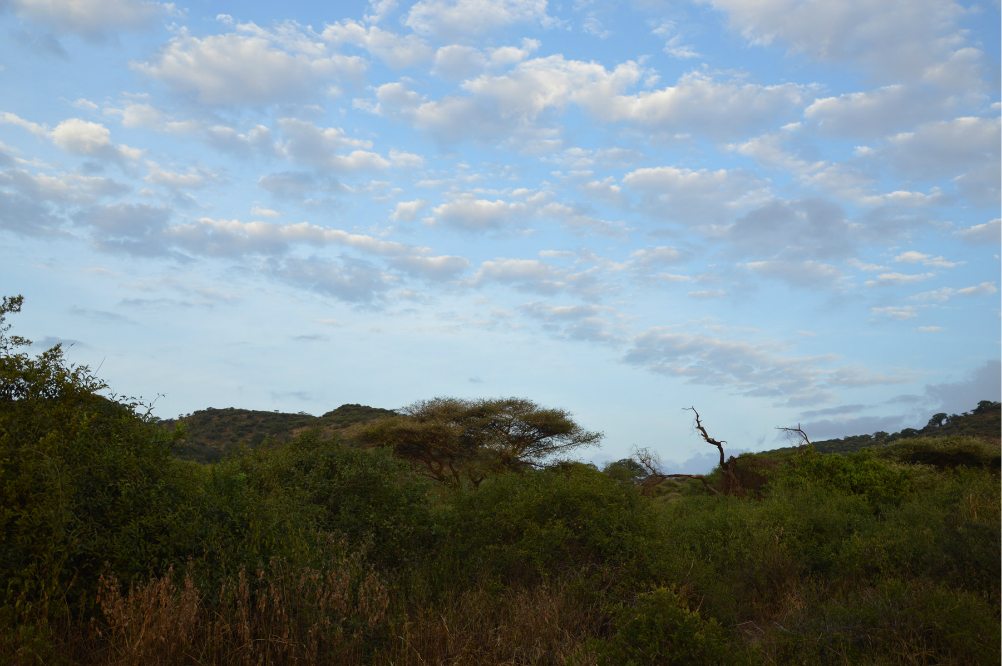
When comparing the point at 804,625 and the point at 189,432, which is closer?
the point at 804,625

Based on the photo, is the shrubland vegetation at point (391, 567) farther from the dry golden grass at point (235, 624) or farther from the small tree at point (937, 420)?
the small tree at point (937, 420)

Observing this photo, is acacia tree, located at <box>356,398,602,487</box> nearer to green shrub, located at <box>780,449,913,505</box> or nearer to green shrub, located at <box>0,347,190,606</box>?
green shrub, located at <box>780,449,913,505</box>

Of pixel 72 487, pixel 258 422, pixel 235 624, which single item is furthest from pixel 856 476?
pixel 258 422

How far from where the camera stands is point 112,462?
548 cm

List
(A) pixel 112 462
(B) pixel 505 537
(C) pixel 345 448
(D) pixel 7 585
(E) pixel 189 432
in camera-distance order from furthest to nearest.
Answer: (C) pixel 345 448 < (B) pixel 505 537 < (E) pixel 189 432 < (A) pixel 112 462 < (D) pixel 7 585

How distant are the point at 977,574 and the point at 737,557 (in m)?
3.07

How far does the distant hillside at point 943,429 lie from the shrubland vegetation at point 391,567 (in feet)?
86.3

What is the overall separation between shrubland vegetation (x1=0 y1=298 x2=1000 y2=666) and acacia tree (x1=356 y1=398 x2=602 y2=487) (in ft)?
54.4

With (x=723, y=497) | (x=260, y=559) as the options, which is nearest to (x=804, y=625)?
(x=260, y=559)

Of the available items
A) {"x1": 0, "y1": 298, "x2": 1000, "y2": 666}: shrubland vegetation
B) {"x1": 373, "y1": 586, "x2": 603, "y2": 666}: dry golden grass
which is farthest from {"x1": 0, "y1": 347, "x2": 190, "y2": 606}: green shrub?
{"x1": 373, "y1": 586, "x2": 603, "y2": 666}: dry golden grass

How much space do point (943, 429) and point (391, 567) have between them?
129 feet

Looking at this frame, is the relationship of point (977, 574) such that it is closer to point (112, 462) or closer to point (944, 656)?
point (944, 656)

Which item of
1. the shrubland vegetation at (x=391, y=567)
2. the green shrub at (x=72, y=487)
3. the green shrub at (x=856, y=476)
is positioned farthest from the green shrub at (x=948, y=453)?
the green shrub at (x=72, y=487)

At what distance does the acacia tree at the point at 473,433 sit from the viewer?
26.6 meters
